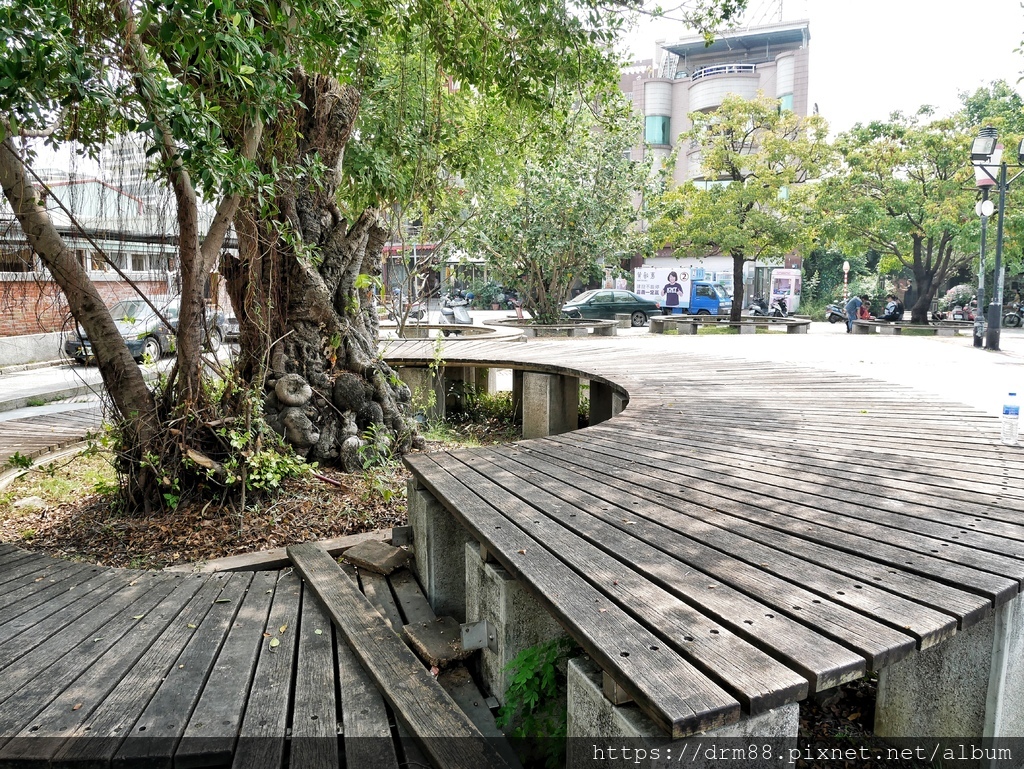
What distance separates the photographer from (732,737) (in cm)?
173

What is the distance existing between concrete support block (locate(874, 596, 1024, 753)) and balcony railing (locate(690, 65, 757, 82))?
47.8 meters

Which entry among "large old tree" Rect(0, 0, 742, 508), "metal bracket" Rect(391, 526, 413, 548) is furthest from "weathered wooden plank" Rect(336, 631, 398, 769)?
"large old tree" Rect(0, 0, 742, 508)

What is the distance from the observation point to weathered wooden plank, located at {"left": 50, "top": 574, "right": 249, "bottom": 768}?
215cm

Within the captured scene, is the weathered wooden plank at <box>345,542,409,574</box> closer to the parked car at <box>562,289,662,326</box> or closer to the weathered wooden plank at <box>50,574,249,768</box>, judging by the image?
the weathered wooden plank at <box>50,574,249,768</box>

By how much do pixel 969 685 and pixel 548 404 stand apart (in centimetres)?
633

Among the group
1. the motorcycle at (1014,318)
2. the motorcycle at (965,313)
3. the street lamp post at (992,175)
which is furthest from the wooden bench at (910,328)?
the street lamp post at (992,175)

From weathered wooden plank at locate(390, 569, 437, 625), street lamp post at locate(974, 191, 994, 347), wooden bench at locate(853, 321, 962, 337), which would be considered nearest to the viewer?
weathered wooden plank at locate(390, 569, 437, 625)

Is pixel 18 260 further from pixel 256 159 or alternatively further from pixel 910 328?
pixel 910 328

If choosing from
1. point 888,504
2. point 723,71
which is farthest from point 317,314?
point 723,71

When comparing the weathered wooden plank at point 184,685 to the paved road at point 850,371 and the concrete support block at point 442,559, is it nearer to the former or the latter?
the concrete support block at point 442,559

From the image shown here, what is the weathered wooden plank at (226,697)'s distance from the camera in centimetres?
215

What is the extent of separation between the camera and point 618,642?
6.51 ft

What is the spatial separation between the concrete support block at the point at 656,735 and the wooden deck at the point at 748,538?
0.06 metres

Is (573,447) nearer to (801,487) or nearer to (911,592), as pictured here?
(801,487)
